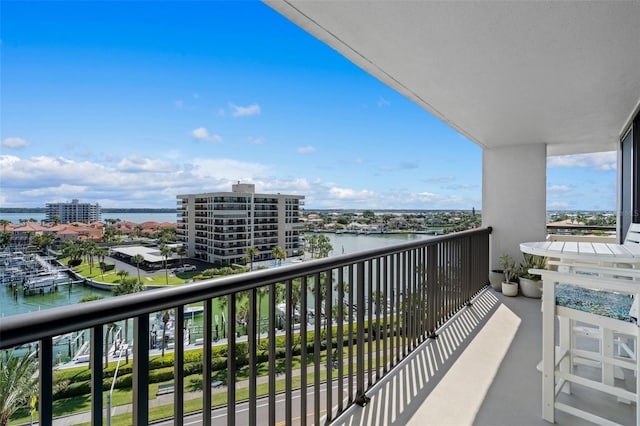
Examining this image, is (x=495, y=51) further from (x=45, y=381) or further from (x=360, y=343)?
(x=45, y=381)

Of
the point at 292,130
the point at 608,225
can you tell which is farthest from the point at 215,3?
the point at 608,225

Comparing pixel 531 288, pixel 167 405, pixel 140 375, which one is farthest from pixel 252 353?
pixel 531 288

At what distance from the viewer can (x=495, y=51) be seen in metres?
2.19

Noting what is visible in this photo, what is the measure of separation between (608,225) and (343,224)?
561 cm

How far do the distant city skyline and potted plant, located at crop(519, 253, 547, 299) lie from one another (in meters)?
1.09

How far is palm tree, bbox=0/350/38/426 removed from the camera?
740 millimetres

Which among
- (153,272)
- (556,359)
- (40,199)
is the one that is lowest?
(556,359)

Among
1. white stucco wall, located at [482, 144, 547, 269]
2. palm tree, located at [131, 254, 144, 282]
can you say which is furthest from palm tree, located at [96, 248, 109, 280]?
white stucco wall, located at [482, 144, 547, 269]

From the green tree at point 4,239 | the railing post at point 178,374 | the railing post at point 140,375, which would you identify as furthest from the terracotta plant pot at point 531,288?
the green tree at point 4,239

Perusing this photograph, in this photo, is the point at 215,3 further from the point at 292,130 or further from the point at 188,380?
the point at 292,130

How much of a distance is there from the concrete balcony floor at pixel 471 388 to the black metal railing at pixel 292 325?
119 mm

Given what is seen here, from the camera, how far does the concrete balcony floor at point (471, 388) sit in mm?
1808

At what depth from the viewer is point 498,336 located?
3018 millimetres

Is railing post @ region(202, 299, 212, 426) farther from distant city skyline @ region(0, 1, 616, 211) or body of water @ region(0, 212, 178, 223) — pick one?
distant city skyline @ region(0, 1, 616, 211)
